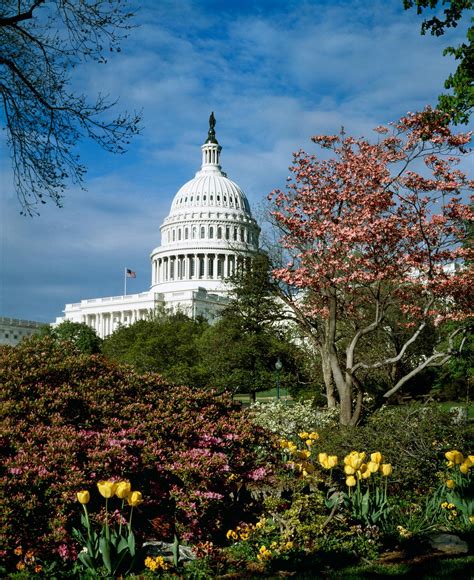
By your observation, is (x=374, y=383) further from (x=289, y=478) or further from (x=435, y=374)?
(x=289, y=478)

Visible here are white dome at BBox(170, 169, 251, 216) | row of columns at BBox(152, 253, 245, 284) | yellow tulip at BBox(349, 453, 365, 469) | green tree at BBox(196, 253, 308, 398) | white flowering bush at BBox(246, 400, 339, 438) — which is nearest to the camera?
yellow tulip at BBox(349, 453, 365, 469)

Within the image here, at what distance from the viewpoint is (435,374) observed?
1441 inches

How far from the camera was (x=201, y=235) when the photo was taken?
5012 inches

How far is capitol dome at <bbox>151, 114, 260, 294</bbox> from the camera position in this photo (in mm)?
124875

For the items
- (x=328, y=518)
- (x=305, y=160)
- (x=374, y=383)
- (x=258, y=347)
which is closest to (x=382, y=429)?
(x=328, y=518)

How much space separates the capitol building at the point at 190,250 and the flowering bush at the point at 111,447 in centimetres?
10477

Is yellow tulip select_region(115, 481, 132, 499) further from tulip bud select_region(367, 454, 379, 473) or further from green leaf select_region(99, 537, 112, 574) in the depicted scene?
tulip bud select_region(367, 454, 379, 473)

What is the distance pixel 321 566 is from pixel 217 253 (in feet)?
387

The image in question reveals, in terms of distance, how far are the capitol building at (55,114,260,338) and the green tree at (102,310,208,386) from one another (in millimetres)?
58750

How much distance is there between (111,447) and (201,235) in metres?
120

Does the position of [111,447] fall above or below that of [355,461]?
above

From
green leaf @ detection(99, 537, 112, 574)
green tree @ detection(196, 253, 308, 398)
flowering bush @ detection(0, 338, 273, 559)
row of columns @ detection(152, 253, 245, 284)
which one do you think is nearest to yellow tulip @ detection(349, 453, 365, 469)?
flowering bush @ detection(0, 338, 273, 559)

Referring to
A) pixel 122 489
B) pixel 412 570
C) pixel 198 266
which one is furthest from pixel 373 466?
pixel 198 266

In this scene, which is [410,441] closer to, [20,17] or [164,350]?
[20,17]
